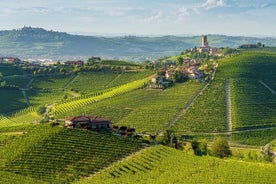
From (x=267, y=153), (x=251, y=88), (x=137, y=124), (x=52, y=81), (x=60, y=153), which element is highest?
(x=251, y=88)

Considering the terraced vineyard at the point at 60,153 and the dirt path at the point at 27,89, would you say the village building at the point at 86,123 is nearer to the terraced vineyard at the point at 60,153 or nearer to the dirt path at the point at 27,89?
the terraced vineyard at the point at 60,153

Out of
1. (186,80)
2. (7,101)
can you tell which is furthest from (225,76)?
(7,101)

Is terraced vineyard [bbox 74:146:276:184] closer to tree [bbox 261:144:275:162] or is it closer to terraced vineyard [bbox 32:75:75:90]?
tree [bbox 261:144:275:162]

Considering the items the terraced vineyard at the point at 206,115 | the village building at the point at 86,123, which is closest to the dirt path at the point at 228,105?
the terraced vineyard at the point at 206,115

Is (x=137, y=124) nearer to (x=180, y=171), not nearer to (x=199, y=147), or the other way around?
(x=199, y=147)

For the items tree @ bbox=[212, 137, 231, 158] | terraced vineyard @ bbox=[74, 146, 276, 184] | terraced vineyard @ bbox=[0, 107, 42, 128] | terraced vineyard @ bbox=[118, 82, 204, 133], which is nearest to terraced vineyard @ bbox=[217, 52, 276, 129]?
terraced vineyard @ bbox=[118, 82, 204, 133]

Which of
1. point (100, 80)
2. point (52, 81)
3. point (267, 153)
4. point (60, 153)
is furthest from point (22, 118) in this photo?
point (267, 153)

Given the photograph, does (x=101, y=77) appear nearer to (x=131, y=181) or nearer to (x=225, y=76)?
(x=225, y=76)
